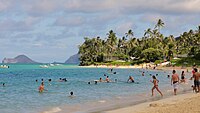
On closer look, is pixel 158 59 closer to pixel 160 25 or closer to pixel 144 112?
pixel 160 25

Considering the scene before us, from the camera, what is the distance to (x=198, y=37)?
113 meters

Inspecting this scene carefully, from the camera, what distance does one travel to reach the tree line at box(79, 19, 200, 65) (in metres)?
125

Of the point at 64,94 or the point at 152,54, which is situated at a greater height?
the point at 152,54

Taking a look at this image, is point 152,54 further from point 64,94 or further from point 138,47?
point 64,94

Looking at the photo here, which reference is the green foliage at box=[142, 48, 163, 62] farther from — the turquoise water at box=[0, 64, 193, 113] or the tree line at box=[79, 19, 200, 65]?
the turquoise water at box=[0, 64, 193, 113]

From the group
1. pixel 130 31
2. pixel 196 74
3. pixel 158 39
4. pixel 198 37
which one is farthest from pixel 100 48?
pixel 196 74

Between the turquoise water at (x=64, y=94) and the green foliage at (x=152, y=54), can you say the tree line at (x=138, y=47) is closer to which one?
the green foliage at (x=152, y=54)

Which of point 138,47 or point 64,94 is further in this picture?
point 138,47

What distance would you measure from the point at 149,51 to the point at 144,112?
10817cm

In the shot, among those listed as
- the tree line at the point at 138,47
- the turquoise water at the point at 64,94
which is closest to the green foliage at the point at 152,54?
the tree line at the point at 138,47

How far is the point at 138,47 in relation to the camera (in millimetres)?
135625

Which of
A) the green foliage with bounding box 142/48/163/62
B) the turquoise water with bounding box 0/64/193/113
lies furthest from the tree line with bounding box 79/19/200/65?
the turquoise water with bounding box 0/64/193/113

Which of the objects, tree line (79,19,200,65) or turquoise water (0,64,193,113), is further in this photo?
tree line (79,19,200,65)

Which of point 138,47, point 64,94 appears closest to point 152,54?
point 138,47
